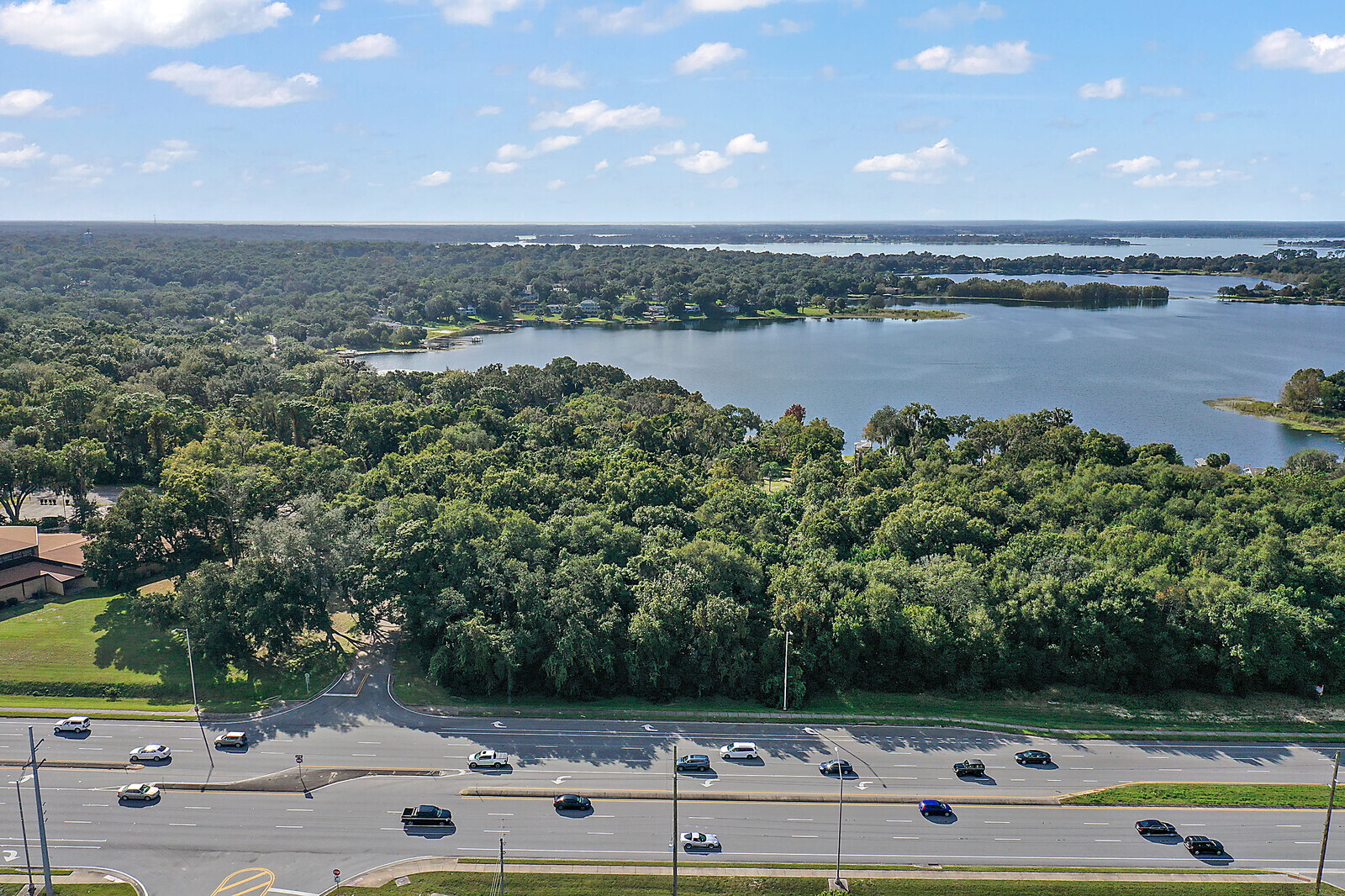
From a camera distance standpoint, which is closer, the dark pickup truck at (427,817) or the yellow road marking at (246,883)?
the yellow road marking at (246,883)

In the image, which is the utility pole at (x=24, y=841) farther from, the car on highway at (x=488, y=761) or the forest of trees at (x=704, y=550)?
the car on highway at (x=488, y=761)

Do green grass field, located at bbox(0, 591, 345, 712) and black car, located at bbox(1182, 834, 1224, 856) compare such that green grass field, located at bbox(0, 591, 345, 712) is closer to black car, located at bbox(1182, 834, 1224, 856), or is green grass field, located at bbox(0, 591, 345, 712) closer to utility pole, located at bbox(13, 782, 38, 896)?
utility pole, located at bbox(13, 782, 38, 896)

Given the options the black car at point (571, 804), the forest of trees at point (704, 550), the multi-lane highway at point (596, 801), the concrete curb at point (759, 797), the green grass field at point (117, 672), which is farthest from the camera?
the forest of trees at point (704, 550)

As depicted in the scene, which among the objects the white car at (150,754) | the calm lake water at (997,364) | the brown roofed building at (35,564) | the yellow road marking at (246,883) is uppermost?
the calm lake water at (997,364)


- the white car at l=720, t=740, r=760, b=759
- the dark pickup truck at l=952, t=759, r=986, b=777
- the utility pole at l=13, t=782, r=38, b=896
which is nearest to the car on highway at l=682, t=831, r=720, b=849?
the white car at l=720, t=740, r=760, b=759

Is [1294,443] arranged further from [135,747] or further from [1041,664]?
[135,747]

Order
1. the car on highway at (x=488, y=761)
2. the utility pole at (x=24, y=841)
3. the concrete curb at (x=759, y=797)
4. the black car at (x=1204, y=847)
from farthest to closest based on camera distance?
the car on highway at (x=488, y=761) < the concrete curb at (x=759, y=797) < the black car at (x=1204, y=847) < the utility pole at (x=24, y=841)

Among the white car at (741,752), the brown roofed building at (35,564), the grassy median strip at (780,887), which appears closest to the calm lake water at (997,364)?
the white car at (741,752)
